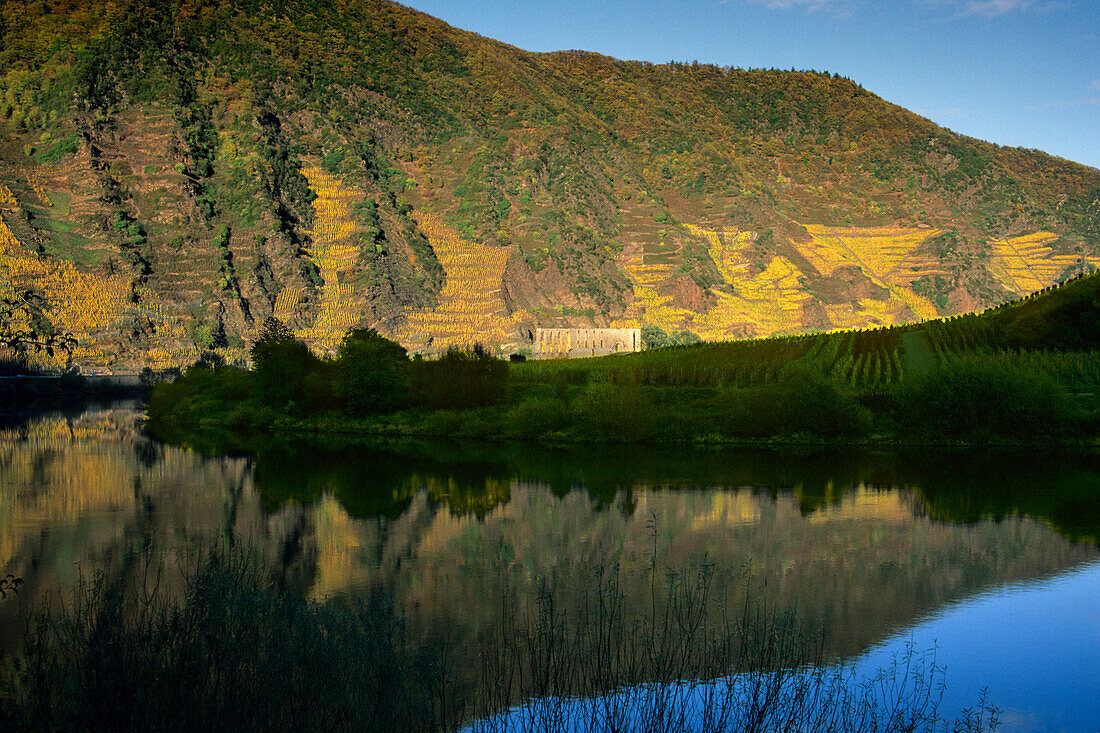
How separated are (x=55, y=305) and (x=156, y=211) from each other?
16448 mm

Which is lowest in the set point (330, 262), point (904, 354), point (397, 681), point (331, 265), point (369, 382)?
point (397, 681)

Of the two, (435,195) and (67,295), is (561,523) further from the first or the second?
(435,195)

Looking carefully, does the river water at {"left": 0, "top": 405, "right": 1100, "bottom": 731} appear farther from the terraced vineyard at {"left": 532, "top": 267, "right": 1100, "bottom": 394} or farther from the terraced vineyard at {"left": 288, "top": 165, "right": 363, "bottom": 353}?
the terraced vineyard at {"left": 288, "top": 165, "right": 363, "bottom": 353}

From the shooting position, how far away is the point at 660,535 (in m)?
17.0

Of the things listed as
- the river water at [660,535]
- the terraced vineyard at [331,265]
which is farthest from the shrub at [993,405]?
the terraced vineyard at [331,265]

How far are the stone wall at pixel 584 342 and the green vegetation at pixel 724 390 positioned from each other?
2469cm

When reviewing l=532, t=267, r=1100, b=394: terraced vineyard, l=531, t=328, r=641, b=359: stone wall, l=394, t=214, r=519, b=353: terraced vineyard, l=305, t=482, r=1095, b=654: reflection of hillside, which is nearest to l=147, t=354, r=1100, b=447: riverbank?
l=532, t=267, r=1100, b=394: terraced vineyard

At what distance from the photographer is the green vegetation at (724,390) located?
31984mm

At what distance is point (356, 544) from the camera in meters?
16.5

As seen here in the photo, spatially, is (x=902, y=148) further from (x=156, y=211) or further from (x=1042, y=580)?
(x=1042, y=580)

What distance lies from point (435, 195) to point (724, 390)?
260ft

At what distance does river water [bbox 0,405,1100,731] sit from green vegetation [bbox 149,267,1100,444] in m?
3.08

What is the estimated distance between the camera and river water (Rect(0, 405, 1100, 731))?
11.4 metres

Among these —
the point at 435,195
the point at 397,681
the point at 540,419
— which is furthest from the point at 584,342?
the point at 397,681
